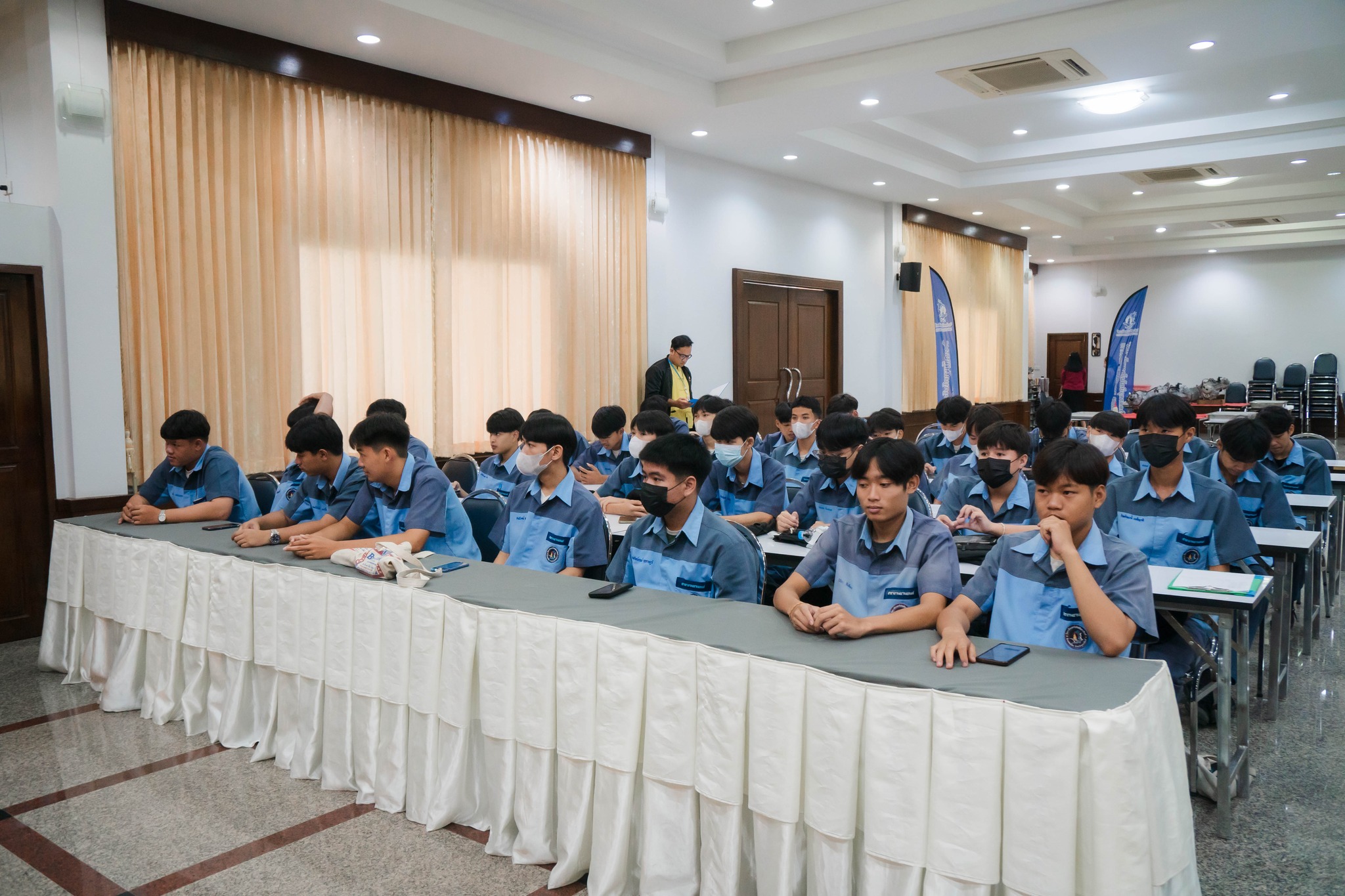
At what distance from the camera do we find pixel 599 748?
2.31 meters

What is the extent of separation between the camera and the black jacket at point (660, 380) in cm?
789

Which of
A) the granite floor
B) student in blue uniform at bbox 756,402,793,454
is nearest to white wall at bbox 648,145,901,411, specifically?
student in blue uniform at bbox 756,402,793,454

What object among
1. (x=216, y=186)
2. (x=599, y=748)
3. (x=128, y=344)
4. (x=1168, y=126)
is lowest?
(x=599, y=748)

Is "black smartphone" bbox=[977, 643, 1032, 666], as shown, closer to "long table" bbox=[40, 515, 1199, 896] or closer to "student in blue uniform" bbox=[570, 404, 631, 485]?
"long table" bbox=[40, 515, 1199, 896]

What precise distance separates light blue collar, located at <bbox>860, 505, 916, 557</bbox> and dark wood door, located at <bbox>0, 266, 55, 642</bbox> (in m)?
4.49

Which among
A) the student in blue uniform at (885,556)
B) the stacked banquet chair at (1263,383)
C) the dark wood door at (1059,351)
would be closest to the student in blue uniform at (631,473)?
the student in blue uniform at (885,556)

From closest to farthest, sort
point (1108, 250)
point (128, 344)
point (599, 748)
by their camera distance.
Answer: point (599, 748)
point (128, 344)
point (1108, 250)

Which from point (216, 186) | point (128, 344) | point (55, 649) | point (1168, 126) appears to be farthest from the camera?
point (1168, 126)

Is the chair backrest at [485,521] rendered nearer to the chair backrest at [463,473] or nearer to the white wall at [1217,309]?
the chair backrest at [463,473]

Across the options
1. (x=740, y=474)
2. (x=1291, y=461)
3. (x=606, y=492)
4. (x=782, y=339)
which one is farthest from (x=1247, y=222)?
(x=606, y=492)

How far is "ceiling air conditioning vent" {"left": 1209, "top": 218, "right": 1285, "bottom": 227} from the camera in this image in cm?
1351

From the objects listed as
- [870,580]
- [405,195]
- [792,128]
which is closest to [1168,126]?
[792,128]

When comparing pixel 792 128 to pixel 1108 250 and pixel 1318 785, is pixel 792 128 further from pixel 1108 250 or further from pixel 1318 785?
pixel 1108 250

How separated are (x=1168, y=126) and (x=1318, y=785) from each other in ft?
26.2
